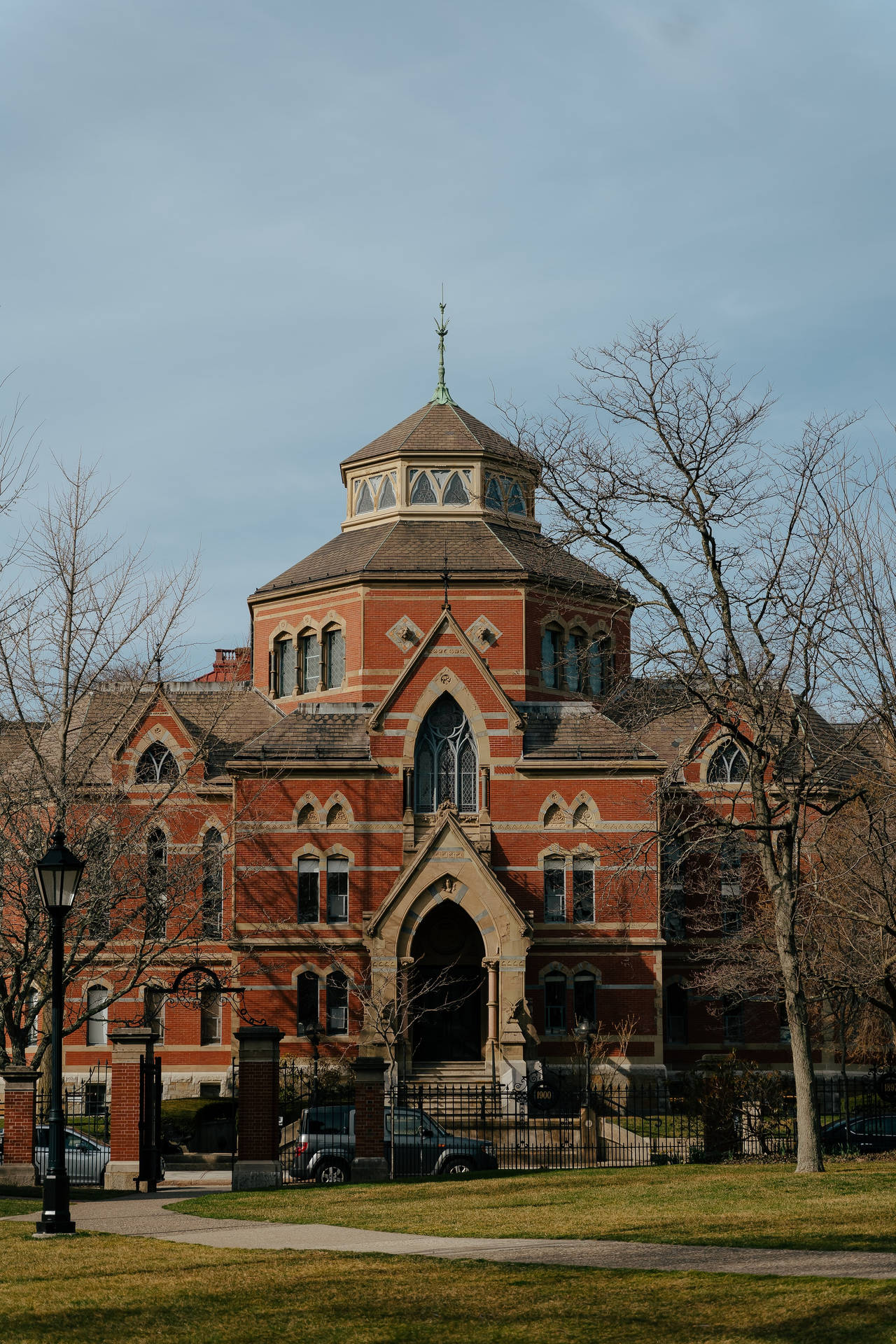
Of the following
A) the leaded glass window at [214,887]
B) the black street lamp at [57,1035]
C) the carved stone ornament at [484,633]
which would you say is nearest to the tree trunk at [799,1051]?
the black street lamp at [57,1035]

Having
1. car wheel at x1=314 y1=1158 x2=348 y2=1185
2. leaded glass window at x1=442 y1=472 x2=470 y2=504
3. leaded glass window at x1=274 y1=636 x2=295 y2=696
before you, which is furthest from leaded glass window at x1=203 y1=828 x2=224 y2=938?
car wheel at x1=314 y1=1158 x2=348 y2=1185

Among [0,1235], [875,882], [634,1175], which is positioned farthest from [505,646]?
[0,1235]

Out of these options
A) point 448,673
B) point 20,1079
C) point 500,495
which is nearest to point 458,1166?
point 20,1079

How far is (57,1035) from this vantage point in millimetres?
18344

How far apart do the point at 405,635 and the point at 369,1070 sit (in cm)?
2569

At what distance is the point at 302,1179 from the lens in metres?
25.6

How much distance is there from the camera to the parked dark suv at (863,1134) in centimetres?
2933

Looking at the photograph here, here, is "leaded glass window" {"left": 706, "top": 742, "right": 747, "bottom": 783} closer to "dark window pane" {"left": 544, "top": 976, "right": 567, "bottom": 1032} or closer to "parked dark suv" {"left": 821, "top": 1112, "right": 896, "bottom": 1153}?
"dark window pane" {"left": 544, "top": 976, "right": 567, "bottom": 1032}

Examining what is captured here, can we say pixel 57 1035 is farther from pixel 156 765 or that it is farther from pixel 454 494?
pixel 454 494

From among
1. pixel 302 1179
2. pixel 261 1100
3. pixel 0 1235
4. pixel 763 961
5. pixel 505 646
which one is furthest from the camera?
pixel 505 646

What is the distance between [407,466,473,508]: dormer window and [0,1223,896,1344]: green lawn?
130ft

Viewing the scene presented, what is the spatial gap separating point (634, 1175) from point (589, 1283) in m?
11.5

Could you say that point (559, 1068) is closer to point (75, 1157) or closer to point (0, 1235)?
point (75, 1157)

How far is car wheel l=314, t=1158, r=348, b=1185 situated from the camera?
1008 inches
